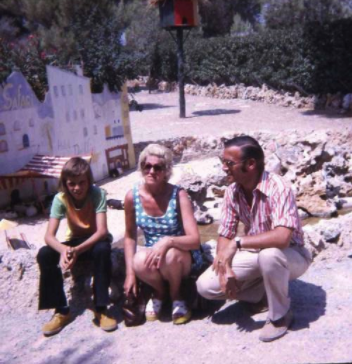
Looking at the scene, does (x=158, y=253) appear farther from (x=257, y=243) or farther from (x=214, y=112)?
(x=214, y=112)

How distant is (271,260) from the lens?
269 cm

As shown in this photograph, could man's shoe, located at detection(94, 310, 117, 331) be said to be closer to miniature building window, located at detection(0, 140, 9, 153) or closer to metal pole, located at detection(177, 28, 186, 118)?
miniature building window, located at detection(0, 140, 9, 153)

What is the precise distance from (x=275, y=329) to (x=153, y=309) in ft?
2.46

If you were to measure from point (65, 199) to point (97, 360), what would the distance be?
1.01m

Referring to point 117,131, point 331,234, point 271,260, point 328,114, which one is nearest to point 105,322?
point 271,260

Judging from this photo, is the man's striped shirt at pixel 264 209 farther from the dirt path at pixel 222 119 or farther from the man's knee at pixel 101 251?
the dirt path at pixel 222 119

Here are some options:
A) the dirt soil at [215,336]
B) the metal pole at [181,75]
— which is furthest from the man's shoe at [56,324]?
the metal pole at [181,75]

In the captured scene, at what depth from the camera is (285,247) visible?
2762 mm

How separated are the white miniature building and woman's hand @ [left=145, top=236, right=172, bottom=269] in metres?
4.65

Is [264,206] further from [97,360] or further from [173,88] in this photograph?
[173,88]

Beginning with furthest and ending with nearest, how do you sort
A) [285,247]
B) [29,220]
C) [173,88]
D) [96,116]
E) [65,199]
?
[173,88] < [96,116] < [29,220] < [65,199] < [285,247]

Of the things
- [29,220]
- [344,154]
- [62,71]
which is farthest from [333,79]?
[29,220]

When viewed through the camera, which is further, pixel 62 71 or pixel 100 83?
pixel 100 83

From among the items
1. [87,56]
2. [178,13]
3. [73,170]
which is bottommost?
[73,170]
